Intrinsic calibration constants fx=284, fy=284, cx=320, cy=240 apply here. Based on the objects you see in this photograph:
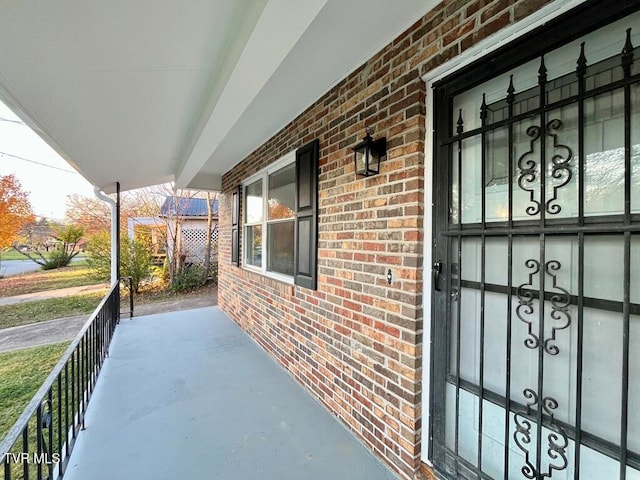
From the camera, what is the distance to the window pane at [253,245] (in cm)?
435

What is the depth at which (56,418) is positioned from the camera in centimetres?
259

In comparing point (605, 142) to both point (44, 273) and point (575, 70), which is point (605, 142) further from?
point (44, 273)

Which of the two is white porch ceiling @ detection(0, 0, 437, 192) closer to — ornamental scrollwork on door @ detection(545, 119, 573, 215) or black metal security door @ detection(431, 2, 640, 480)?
black metal security door @ detection(431, 2, 640, 480)

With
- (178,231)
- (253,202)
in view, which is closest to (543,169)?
(253,202)

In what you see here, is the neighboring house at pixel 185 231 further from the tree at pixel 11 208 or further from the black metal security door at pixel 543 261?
the black metal security door at pixel 543 261

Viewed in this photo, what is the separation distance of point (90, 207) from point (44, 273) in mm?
3882

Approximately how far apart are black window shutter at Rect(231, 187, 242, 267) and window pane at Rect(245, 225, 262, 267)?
0.76 feet

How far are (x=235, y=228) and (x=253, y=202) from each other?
78cm

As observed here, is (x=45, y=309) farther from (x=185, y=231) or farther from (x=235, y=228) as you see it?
(x=235, y=228)

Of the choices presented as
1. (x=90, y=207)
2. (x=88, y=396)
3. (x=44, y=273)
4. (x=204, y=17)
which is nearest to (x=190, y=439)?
(x=88, y=396)

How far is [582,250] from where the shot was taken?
1.12 metres

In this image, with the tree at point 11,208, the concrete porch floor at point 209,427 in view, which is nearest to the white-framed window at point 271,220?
the concrete porch floor at point 209,427

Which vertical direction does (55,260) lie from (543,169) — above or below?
below

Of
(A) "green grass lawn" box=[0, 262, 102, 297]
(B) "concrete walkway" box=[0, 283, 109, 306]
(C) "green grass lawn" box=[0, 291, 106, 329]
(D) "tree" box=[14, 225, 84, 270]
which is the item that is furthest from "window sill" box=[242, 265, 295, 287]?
(D) "tree" box=[14, 225, 84, 270]
